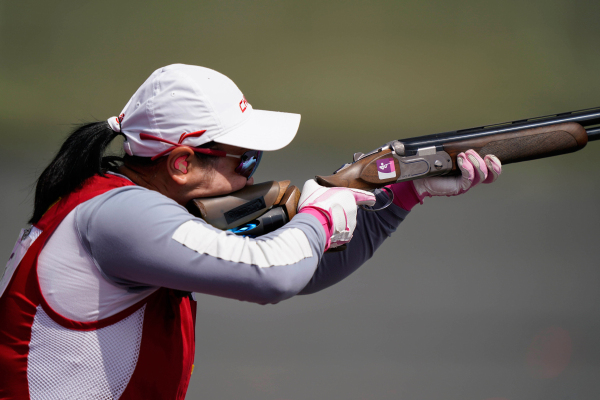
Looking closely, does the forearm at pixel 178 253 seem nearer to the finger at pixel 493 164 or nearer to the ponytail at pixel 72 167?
the ponytail at pixel 72 167

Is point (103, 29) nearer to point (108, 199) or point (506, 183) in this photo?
point (108, 199)

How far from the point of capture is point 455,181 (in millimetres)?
1730

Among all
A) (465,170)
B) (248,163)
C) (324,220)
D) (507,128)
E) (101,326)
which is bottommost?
(101,326)

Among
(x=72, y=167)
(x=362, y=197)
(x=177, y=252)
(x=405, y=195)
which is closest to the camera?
(x=177, y=252)

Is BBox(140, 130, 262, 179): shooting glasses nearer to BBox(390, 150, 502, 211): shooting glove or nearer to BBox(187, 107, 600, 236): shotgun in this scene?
BBox(187, 107, 600, 236): shotgun

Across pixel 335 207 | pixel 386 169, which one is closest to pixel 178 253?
pixel 335 207

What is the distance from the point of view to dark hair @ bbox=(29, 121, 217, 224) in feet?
3.50

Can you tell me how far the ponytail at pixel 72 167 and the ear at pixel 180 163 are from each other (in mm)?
160

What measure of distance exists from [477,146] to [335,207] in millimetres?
735

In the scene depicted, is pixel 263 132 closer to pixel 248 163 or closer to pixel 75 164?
pixel 248 163

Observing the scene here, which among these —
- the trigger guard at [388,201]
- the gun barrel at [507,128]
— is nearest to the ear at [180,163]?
the trigger guard at [388,201]

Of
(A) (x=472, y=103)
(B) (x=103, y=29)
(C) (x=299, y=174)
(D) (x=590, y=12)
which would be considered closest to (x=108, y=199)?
(C) (x=299, y=174)

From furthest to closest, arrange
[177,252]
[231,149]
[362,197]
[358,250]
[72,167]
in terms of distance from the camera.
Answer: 1. [358,250]
2. [362,197]
3. [231,149]
4. [72,167]
5. [177,252]

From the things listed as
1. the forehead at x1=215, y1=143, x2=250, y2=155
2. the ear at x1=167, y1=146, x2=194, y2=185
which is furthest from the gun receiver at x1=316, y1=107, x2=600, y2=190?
the ear at x1=167, y1=146, x2=194, y2=185
